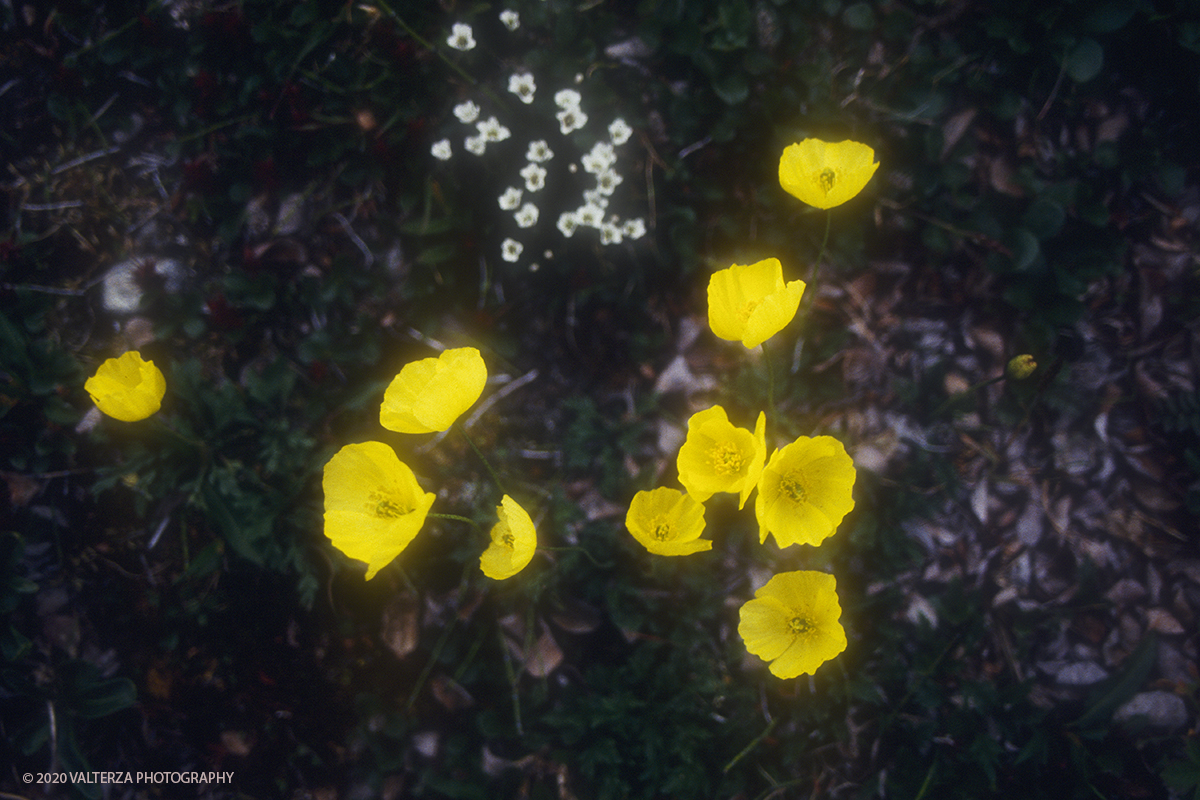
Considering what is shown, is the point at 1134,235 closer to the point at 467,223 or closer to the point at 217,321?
the point at 467,223

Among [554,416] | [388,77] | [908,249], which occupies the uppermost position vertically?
[388,77]

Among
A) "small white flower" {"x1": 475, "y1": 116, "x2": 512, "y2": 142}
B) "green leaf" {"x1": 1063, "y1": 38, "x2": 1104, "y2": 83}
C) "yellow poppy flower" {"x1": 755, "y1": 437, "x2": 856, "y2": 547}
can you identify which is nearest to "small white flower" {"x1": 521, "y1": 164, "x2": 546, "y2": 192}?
"small white flower" {"x1": 475, "y1": 116, "x2": 512, "y2": 142}

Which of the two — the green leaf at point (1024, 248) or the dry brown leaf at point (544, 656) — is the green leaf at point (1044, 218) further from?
the dry brown leaf at point (544, 656)

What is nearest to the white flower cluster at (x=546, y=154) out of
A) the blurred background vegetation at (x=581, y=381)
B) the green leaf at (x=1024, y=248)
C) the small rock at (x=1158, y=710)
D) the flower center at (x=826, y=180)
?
the blurred background vegetation at (x=581, y=381)

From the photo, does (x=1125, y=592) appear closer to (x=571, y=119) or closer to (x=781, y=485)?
(x=781, y=485)

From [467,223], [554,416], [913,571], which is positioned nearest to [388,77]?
[467,223]

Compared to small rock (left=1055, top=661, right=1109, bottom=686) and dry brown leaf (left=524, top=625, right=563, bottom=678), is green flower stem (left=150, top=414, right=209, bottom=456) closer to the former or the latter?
dry brown leaf (left=524, top=625, right=563, bottom=678)
